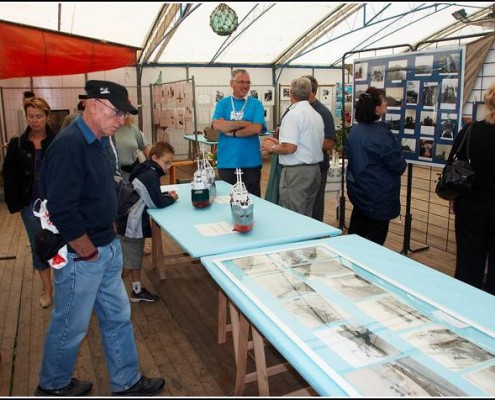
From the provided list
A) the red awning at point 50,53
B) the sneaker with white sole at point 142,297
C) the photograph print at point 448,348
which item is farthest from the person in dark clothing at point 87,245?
the red awning at point 50,53

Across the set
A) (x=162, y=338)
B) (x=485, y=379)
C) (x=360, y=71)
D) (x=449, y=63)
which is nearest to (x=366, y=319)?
(x=485, y=379)

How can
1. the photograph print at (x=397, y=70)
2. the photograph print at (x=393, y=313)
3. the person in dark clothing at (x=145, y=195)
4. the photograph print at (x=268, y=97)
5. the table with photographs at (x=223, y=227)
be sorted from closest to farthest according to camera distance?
the photograph print at (x=393, y=313)
the table with photographs at (x=223, y=227)
the person in dark clothing at (x=145, y=195)
the photograph print at (x=397, y=70)
the photograph print at (x=268, y=97)

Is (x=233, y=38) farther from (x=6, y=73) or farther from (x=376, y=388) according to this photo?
(x=376, y=388)

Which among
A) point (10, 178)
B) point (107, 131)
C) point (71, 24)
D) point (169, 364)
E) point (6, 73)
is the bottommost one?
point (169, 364)

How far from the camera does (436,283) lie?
1600 mm

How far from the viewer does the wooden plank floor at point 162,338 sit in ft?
7.47

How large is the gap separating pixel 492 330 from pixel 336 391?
1.83ft

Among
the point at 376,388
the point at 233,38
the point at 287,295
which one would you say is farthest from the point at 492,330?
the point at 233,38

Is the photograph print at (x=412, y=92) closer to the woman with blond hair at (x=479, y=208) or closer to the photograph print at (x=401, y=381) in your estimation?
the woman with blond hair at (x=479, y=208)

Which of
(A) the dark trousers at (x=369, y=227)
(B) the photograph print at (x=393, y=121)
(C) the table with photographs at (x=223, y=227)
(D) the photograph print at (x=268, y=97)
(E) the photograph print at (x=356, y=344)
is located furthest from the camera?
(D) the photograph print at (x=268, y=97)

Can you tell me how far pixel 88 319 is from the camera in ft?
6.21

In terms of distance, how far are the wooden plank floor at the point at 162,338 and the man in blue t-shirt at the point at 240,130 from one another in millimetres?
934

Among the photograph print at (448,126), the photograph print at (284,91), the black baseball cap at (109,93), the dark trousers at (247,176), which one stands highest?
the photograph print at (284,91)

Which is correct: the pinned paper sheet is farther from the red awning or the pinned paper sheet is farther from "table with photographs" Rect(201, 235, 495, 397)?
the red awning
